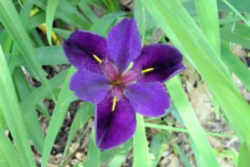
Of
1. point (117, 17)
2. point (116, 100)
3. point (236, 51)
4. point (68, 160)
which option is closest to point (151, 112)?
point (116, 100)

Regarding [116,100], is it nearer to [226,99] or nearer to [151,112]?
[151,112]

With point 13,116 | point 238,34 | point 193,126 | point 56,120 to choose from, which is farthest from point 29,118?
point 238,34

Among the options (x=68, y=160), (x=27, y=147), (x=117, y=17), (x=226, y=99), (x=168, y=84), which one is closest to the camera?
(x=226, y=99)

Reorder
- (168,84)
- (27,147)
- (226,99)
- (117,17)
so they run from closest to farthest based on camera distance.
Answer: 1. (226,99)
2. (27,147)
3. (168,84)
4. (117,17)

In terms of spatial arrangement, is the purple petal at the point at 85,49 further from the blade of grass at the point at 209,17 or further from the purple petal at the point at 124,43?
the blade of grass at the point at 209,17

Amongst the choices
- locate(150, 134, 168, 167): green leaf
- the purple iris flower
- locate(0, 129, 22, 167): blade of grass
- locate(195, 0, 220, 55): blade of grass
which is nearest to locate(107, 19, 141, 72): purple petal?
the purple iris flower

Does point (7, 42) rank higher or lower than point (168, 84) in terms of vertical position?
higher

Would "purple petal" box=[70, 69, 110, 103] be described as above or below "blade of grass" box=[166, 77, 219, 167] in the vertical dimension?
above

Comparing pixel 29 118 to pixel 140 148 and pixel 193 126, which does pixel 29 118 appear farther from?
pixel 193 126

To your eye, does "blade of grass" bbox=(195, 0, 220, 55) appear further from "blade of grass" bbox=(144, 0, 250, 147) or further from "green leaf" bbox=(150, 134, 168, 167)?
"green leaf" bbox=(150, 134, 168, 167)
